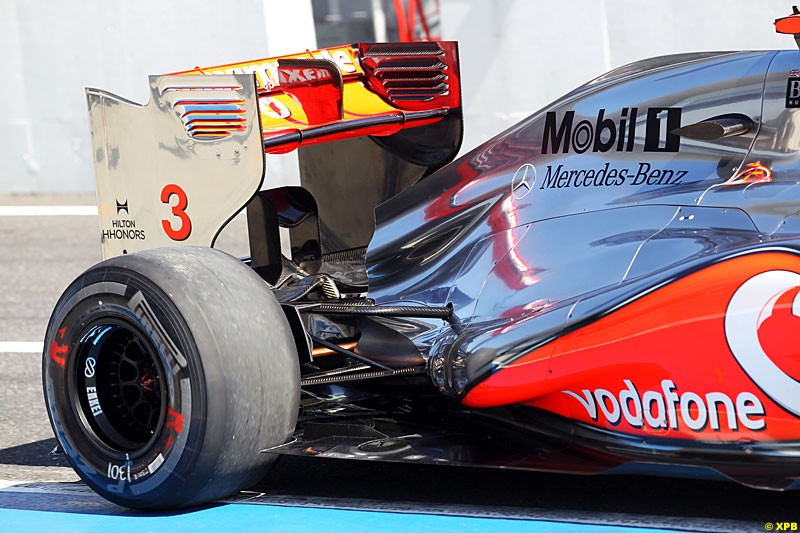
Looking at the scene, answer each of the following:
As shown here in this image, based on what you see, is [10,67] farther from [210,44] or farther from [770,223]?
[770,223]

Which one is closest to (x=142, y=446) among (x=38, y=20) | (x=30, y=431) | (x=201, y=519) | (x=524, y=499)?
(x=201, y=519)

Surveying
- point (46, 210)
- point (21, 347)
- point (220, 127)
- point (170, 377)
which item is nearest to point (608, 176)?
point (220, 127)

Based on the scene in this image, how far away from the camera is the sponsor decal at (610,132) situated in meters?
3.97

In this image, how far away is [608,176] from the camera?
13.3 feet

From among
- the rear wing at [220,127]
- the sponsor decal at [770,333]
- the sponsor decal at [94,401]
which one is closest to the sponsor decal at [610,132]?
the sponsor decal at [770,333]

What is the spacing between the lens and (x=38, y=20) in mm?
12266

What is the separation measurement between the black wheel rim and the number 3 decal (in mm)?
566

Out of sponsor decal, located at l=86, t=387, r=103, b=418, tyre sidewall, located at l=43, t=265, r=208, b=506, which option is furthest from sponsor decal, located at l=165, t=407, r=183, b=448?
sponsor decal, located at l=86, t=387, r=103, b=418

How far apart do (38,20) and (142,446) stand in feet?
29.7

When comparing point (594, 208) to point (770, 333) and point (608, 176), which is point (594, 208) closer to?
point (608, 176)

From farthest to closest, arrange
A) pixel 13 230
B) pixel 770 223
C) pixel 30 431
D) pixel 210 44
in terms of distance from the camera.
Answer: pixel 210 44
pixel 13 230
pixel 30 431
pixel 770 223

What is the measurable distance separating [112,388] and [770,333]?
214cm

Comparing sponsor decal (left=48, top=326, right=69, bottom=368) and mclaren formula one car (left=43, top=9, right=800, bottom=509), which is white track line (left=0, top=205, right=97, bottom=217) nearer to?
mclaren formula one car (left=43, top=9, right=800, bottom=509)

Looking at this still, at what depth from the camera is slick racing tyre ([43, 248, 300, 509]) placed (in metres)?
3.91
